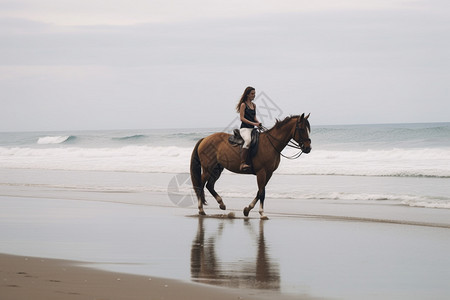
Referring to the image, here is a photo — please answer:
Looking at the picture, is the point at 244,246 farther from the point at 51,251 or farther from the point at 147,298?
the point at 147,298

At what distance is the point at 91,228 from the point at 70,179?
12155 mm

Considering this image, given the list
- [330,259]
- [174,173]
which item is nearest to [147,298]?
[330,259]

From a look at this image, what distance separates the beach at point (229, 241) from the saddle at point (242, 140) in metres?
1.19

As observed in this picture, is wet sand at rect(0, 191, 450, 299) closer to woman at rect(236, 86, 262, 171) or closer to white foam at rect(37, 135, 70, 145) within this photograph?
woman at rect(236, 86, 262, 171)

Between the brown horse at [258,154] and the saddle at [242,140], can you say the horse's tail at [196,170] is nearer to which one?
the brown horse at [258,154]

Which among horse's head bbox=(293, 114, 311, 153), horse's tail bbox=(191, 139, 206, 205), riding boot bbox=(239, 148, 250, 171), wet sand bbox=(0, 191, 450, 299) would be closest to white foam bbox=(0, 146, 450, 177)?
→ wet sand bbox=(0, 191, 450, 299)

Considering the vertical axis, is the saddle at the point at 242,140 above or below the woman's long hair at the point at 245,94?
below

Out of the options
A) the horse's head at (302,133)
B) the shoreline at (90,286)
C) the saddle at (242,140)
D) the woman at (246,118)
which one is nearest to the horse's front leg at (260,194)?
the woman at (246,118)

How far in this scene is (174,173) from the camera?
24.7 metres

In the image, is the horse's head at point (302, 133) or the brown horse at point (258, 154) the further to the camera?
the brown horse at point (258, 154)

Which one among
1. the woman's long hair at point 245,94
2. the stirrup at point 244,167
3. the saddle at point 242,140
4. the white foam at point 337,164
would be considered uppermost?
the woman's long hair at point 245,94

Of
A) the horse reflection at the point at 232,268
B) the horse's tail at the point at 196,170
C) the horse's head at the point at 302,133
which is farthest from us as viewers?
the horse's tail at the point at 196,170

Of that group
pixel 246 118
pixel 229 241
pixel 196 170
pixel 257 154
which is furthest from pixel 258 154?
pixel 229 241

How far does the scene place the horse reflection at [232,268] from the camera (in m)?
6.65
